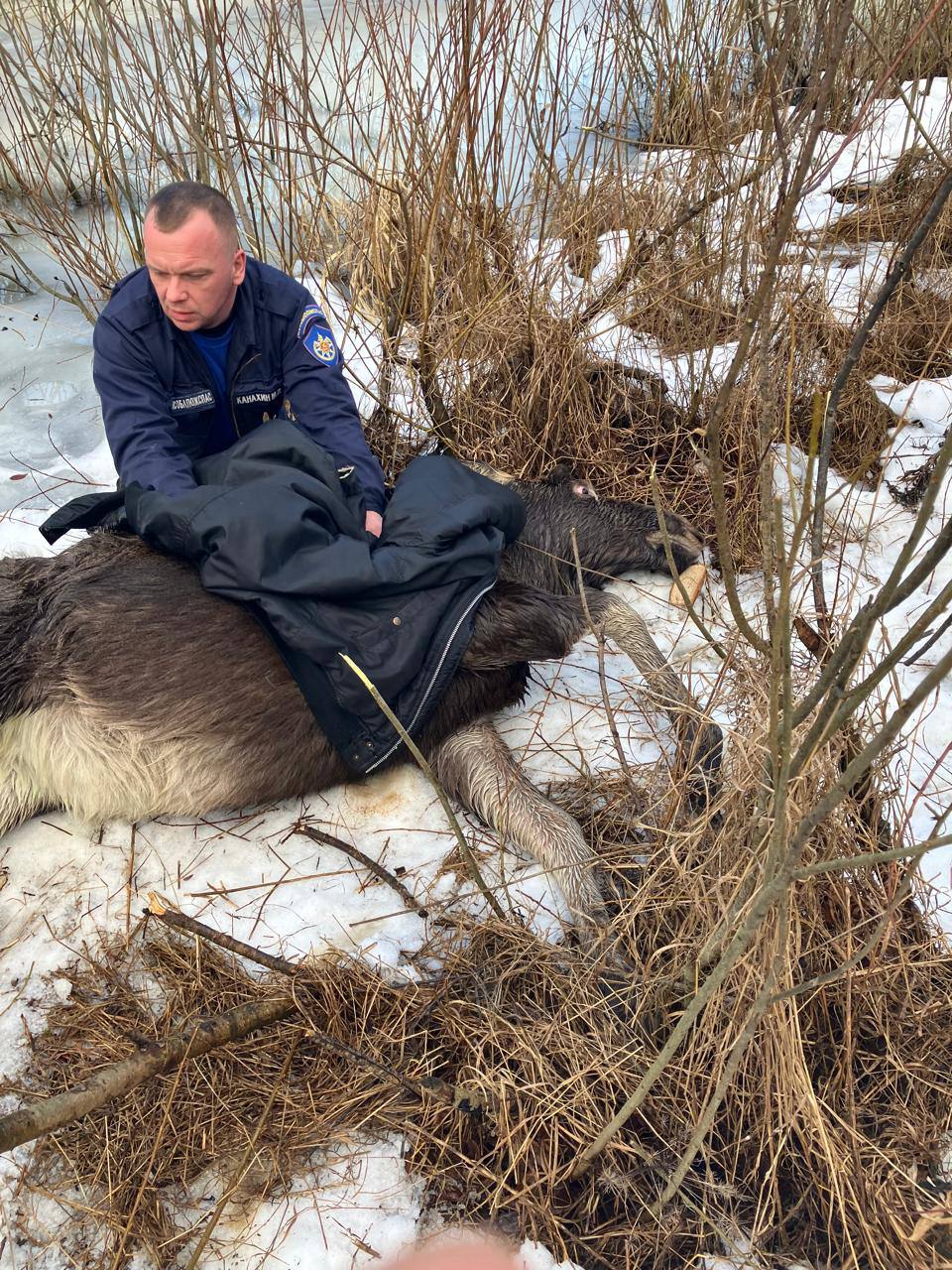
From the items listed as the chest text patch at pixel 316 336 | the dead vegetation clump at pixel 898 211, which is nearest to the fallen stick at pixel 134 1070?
the chest text patch at pixel 316 336

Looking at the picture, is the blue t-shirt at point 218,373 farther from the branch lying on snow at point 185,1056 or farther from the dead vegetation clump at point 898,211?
the dead vegetation clump at point 898,211

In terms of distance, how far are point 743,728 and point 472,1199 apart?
4.56 ft

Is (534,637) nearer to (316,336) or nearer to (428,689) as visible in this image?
(428,689)

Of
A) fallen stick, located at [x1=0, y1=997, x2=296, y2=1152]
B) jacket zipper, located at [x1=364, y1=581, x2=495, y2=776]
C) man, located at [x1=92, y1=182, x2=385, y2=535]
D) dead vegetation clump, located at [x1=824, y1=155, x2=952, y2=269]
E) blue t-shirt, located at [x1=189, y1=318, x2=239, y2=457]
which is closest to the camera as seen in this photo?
fallen stick, located at [x1=0, y1=997, x2=296, y2=1152]

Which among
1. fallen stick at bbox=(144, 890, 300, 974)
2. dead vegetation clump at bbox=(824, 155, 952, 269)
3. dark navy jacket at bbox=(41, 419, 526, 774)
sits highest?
dead vegetation clump at bbox=(824, 155, 952, 269)

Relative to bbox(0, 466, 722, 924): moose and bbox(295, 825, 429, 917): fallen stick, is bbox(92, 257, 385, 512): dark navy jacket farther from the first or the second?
bbox(295, 825, 429, 917): fallen stick

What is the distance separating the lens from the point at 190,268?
3.56m

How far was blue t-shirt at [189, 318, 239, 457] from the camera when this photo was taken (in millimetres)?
3902

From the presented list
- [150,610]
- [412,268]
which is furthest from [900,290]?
[150,610]

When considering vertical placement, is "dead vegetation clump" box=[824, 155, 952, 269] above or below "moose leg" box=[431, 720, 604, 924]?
above

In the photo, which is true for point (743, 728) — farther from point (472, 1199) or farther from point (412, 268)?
point (412, 268)

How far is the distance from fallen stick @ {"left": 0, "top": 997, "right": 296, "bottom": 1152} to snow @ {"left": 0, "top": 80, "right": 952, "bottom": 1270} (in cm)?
37

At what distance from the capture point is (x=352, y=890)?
10.7ft

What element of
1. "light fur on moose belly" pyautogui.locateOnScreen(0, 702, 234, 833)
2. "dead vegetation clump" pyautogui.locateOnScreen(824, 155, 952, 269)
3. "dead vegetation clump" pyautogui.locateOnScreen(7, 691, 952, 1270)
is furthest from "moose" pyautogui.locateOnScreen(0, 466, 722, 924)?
"dead vegetation clump" pyautogui.locateOnScreen(824, 155, 952, 269)
